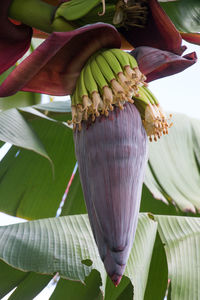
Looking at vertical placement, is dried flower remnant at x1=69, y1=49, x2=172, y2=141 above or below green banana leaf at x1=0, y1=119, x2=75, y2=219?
above

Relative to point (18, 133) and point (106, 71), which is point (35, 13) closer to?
point (106, 71)

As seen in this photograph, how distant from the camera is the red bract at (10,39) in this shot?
1.51 feet

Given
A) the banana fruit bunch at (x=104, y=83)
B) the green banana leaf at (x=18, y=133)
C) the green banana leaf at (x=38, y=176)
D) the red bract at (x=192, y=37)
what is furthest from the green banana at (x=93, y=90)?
the green banana leaf at (x=38, y=176)

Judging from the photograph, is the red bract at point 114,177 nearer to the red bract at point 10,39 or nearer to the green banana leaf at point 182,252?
the red bract at point 10,39

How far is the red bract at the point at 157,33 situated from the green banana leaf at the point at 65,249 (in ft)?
0.90

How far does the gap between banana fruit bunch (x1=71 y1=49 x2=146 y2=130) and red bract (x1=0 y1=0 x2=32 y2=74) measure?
95mm

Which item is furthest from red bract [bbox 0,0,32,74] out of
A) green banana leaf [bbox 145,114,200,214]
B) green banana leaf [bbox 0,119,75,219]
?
green banana leaf [bbox 0,119,75,219]

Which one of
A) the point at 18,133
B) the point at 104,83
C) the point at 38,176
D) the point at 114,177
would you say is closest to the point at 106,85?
the point at 104,83

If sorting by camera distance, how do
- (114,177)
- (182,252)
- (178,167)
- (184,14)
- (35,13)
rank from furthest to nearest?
(178,167) → (182,252) → (184,14) → (35,13) → (114,177)

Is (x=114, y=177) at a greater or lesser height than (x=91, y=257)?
greater

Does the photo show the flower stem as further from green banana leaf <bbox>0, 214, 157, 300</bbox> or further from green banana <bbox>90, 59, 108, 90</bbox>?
green banana leaf <bbox>0, 214, 157, 300</bbox>

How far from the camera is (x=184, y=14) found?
0.56 metres

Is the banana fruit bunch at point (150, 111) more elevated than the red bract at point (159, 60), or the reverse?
the red bract at point (159, 60)

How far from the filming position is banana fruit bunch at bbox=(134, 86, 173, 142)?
16.2 inches
